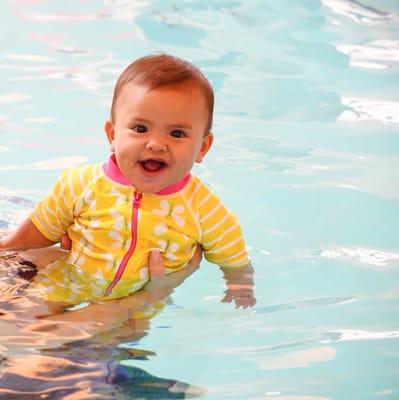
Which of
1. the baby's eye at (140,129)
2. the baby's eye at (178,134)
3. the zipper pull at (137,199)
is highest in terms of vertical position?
the baby's eye at (140,129)

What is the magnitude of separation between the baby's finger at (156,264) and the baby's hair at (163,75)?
338 millimetres

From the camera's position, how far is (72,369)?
203 cm

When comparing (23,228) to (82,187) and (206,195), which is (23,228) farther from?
(206,195)

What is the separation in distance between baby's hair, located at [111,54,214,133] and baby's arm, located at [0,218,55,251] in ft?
1.23

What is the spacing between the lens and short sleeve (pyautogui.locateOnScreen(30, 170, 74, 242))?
236 cm

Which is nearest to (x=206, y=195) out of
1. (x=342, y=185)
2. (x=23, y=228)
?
(x=23, y=228)

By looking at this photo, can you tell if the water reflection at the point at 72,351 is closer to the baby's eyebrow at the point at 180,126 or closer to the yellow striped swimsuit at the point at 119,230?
the yellow striped swimsuit at the point at 119,230

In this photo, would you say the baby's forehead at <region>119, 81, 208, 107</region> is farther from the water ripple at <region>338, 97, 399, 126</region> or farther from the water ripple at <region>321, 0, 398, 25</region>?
the water ripple at <region>321, 0, 398, 25</region>

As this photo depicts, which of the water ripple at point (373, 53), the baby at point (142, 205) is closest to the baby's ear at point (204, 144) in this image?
the baby at point (142, 205)

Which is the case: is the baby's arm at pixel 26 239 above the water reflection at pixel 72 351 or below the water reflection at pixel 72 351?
above

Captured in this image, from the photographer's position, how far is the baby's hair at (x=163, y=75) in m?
2.23

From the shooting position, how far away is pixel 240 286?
2402mm

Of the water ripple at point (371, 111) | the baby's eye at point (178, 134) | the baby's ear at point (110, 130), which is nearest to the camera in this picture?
the baby's eye at point (178, 134)

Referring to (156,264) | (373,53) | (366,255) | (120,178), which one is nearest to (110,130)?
(120,178)
